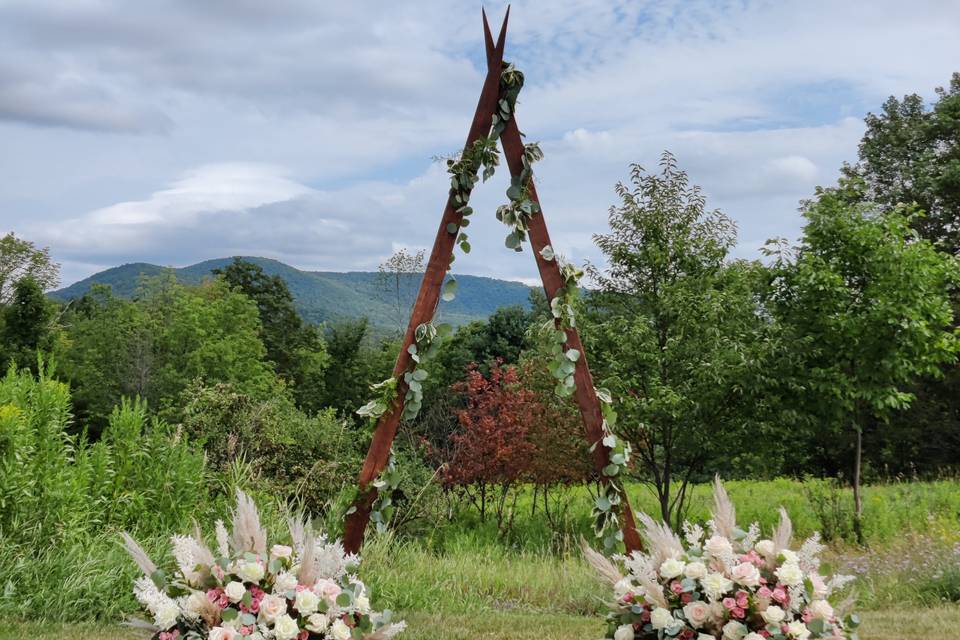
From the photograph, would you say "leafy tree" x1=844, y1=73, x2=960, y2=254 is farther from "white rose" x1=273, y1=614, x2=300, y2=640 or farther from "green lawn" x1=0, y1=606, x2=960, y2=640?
"white rose" x1=273, y1=614, x2=300, y2=640

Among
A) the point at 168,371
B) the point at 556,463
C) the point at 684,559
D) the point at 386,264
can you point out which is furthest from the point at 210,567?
the point at 168,371

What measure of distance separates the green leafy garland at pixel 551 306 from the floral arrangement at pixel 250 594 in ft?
6.35

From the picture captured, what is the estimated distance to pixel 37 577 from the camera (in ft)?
20.0

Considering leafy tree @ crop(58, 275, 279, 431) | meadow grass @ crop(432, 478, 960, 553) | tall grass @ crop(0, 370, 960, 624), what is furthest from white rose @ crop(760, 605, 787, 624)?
leafy tree @ crop(58, 275, 279, 431)

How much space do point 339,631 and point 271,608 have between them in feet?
0.98

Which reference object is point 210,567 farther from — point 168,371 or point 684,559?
point 168,371

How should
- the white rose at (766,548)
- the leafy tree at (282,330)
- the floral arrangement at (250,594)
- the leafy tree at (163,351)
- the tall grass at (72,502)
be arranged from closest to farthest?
the floral arrangement at (250,594) → the white rose at (766,548) → the tall grass at (72,502) → the leafy tree at (163,351) → the leafy tree at (282,330)

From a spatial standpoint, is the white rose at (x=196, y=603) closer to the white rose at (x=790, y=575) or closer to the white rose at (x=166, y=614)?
the white rose at (x=166, y=614)

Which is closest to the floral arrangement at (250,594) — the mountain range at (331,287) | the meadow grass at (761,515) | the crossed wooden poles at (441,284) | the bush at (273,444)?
the crossed wooden poles at (441,284)

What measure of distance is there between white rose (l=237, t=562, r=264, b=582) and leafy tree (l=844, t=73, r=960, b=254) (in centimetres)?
2317

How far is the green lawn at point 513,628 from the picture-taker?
5.50 meters

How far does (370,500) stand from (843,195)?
411 inches

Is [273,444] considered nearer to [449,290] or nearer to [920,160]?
[449,290]

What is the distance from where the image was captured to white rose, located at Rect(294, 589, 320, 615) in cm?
345
